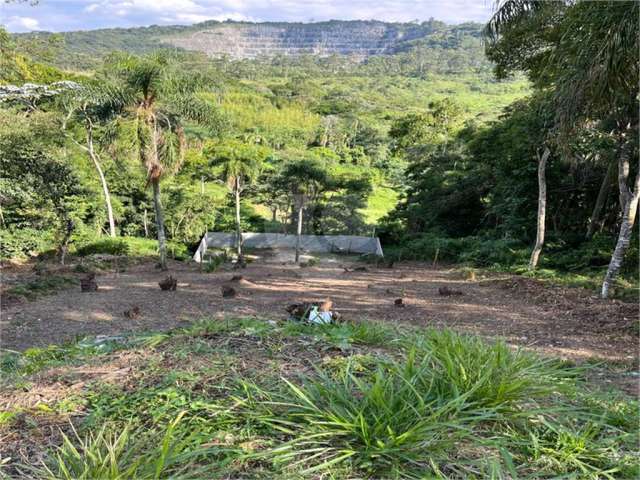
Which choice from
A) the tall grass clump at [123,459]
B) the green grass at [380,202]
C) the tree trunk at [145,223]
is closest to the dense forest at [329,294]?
the tall grass clump at [123,459]

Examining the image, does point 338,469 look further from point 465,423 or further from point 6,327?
point 6,327

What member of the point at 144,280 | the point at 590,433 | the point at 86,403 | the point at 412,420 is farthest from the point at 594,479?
the point at 144,280

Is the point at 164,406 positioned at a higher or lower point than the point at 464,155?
higher

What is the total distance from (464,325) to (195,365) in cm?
576

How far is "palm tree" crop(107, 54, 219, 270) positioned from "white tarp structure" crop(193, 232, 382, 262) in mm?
10106

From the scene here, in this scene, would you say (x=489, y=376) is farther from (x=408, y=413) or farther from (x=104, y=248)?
(x=104, y=248)

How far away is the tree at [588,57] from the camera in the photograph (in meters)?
6.02

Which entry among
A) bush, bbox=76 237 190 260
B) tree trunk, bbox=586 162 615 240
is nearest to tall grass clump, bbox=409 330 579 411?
tree trunk, bbox=586 162 615 240

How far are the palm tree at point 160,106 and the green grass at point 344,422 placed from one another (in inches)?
429

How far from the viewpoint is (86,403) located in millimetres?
2236

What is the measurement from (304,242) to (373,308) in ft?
49.2

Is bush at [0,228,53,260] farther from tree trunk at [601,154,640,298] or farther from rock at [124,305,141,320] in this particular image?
tree trunk at [601,154,640,298]

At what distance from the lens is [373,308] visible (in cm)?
905

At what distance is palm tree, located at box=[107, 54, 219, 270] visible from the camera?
12.4 meters
